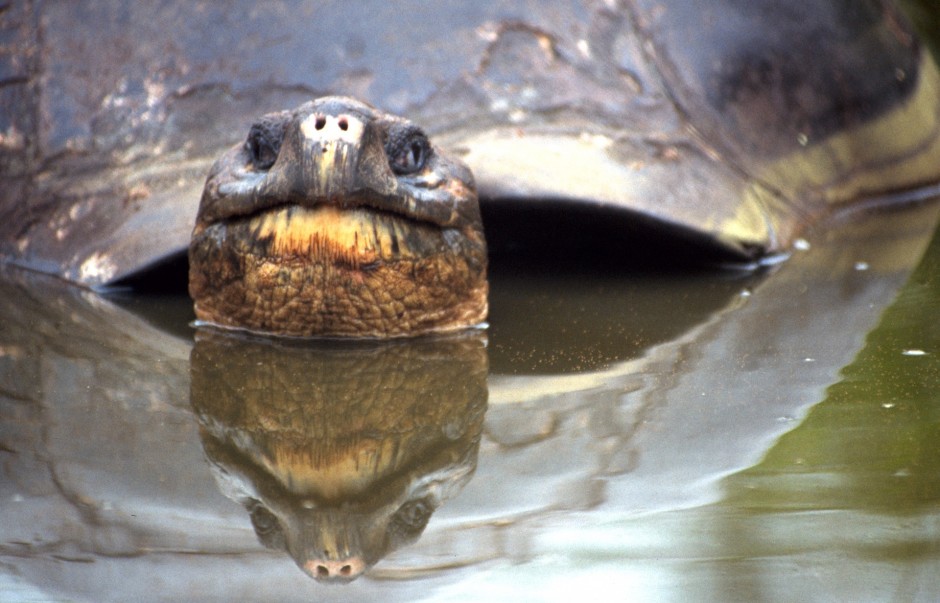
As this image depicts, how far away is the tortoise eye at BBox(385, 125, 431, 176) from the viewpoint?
95.1 inches

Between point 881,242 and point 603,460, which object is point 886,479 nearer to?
point 603,460

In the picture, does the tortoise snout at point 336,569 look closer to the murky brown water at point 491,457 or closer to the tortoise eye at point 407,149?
the murky brown water at point 491,457

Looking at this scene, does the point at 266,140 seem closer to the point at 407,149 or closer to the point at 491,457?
the point at 407,149

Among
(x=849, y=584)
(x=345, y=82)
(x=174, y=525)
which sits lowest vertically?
(x=849, y=584)

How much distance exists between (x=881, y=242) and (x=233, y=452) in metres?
2.37

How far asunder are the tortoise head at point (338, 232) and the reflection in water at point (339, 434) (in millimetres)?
71

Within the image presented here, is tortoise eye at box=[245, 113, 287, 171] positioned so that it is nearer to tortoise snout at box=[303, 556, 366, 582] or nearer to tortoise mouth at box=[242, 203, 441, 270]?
tortoise mouth at box=[242, 203, 441, 270]

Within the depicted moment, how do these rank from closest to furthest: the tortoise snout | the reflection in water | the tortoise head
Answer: the tortoise snout, the reflection in water, the tortoise head

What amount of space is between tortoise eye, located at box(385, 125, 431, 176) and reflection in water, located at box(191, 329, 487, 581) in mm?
367

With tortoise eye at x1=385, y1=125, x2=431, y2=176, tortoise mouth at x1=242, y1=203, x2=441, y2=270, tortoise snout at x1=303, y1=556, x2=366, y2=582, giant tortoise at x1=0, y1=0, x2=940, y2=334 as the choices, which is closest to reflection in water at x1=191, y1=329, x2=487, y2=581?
tortoise snout at x1=303, y1=556, x2=366, y2=582

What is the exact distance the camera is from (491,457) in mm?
1738

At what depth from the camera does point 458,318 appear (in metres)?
2.62

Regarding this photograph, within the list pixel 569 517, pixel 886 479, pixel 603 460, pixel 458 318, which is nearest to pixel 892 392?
pixel 886 479

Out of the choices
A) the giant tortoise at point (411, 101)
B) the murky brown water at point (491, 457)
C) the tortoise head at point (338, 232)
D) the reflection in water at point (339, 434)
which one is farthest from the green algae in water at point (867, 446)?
the giant tortoise at point (411, 101)
